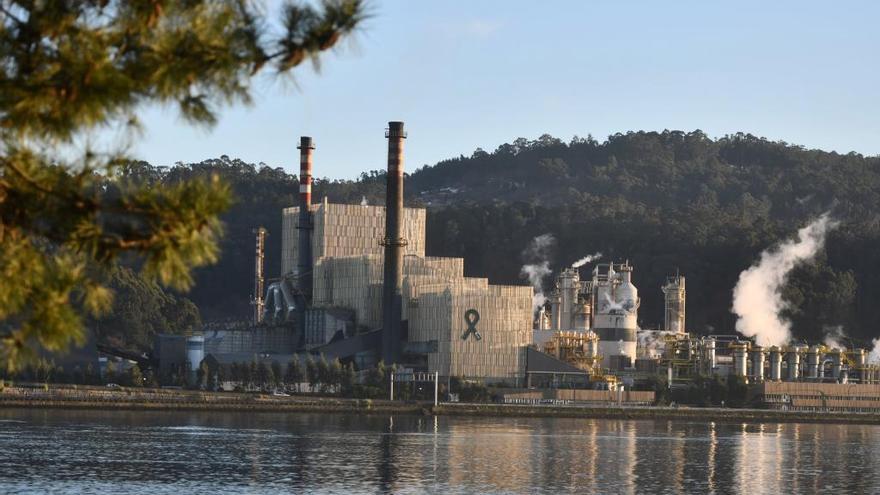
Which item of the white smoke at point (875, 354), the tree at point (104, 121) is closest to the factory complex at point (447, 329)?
the white smoke at point (875, 354)

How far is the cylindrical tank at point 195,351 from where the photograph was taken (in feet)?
479

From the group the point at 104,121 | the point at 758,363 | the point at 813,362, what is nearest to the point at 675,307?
the point at 758,363

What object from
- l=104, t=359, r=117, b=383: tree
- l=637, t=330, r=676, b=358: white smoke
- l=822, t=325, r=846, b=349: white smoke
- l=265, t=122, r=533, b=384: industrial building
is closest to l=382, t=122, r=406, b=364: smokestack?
l=265, t=122, r=533, b=384: industrial building

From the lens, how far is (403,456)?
84812 millimetres

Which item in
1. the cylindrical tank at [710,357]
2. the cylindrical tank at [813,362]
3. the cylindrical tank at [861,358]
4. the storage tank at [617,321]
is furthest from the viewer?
the cylindrical tank at [861,358]

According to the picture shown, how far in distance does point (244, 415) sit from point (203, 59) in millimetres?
108957

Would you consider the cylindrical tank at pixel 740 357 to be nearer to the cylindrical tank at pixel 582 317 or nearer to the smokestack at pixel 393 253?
the cylindrical tank at pixel 582 317

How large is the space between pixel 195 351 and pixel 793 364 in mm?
51765

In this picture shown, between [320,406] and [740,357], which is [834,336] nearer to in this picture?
[740,357]

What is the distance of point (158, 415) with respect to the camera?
407 ft

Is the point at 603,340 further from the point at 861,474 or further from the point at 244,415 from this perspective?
the point at 861,474

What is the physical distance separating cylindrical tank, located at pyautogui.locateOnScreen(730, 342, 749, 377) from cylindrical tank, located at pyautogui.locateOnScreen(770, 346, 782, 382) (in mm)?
2272

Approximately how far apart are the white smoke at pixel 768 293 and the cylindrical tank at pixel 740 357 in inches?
966

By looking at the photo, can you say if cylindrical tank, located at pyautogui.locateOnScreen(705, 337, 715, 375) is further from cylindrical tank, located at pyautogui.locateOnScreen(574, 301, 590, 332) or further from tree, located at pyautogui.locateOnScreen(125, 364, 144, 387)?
tree, located at pyautogui.locateOnScreen(125, 364, 144, 387)
